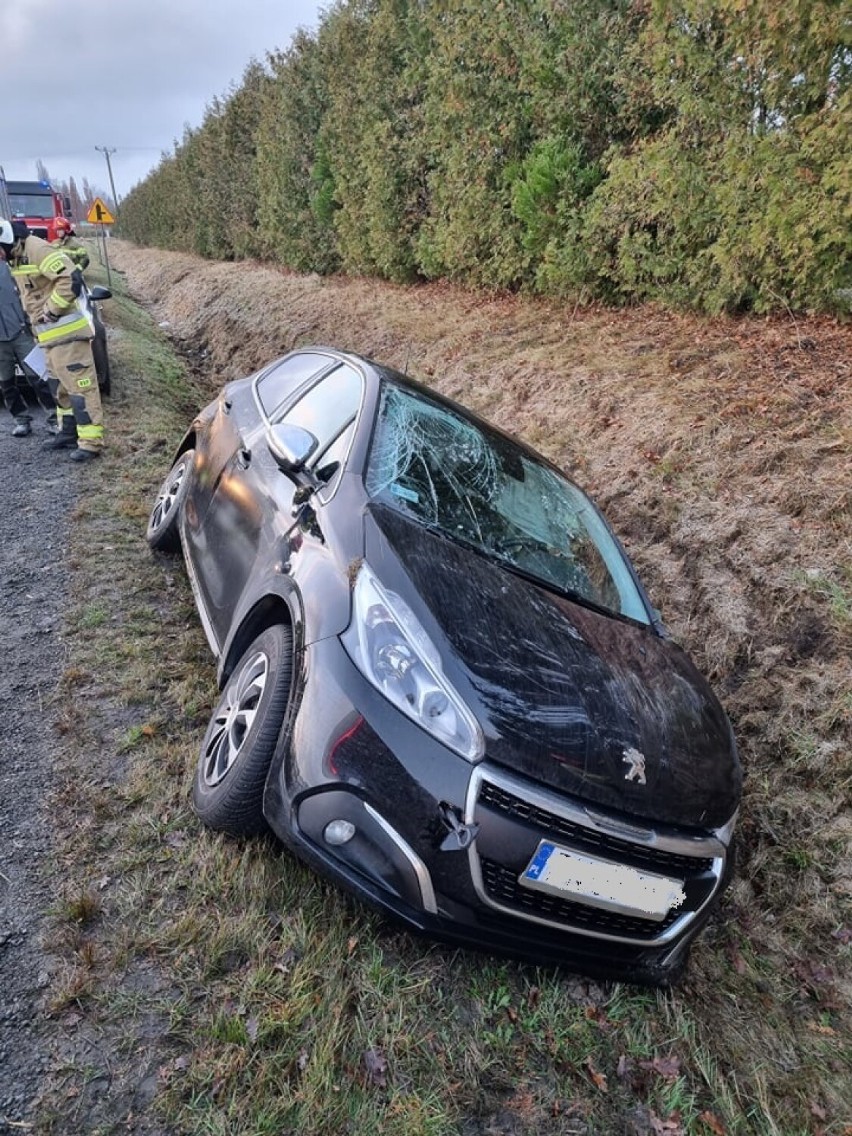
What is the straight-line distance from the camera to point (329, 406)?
10.6 ft

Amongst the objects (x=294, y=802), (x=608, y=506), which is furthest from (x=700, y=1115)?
(x=608, y=506)

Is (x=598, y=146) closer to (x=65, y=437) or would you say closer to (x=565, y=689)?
(x=65, y=437)

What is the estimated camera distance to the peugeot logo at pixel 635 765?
198 cm

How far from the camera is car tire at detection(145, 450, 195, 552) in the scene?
13.8 ft

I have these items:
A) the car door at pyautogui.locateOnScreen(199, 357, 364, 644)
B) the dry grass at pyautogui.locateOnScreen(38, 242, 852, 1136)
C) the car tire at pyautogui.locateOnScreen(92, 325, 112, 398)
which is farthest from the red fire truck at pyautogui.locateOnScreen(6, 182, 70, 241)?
the car door at pyautogui.locateOnScreen(199, 357, 364, 644)

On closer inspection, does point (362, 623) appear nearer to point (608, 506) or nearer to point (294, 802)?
point (294, 802)

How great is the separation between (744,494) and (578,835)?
2.97 metres

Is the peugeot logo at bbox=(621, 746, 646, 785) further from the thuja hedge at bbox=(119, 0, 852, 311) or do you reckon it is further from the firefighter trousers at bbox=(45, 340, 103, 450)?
the firefighter trousers at bbox=(45, 340, 103, 450)

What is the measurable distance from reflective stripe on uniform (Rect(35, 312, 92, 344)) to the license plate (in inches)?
233

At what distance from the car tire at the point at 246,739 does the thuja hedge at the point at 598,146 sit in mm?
4600

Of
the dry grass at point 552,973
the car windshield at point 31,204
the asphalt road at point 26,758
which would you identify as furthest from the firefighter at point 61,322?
the car windshield at point 31,204

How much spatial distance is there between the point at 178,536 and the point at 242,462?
1.23m

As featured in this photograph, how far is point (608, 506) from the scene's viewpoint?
472cm

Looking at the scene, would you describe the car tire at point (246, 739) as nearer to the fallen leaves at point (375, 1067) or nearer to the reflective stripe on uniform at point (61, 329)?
the fallen leaves at point (375, 1067)
